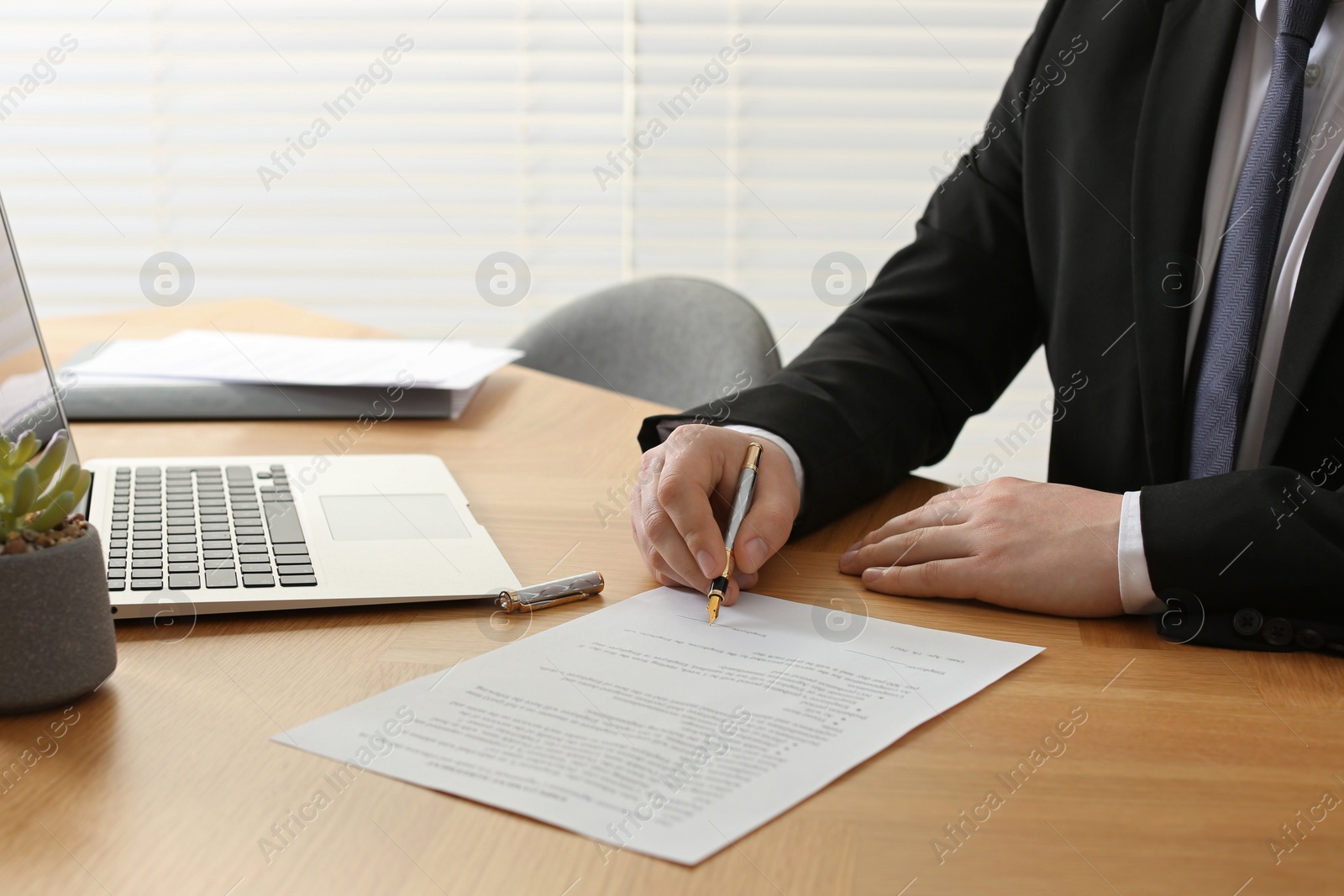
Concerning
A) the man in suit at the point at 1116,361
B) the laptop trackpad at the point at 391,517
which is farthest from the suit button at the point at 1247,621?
the laptop trackpad at the point at 391,517

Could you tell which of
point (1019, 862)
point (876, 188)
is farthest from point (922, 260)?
point (876, 188)

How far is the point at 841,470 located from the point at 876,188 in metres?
1.85

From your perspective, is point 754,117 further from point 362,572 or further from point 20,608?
point 20,608

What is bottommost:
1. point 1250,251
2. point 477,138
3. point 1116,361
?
point 1116,361

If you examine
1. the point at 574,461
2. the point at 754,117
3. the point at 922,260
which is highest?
the point at 754,117

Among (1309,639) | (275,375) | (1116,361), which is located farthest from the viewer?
(275,375)

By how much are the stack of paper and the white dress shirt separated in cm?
63

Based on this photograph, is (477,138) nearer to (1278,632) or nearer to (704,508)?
(704,508)

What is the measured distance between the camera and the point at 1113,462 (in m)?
1.17

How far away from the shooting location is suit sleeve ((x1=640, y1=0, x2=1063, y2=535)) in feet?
3.45

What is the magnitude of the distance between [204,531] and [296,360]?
70 centimetres

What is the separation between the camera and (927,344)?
1236 millimetres

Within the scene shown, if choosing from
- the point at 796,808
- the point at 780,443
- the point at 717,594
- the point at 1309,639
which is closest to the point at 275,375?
the point at 780,443

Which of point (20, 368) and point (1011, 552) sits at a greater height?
point (20, 368)
